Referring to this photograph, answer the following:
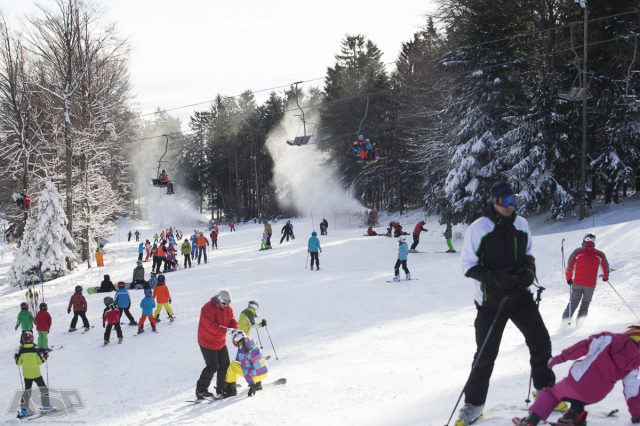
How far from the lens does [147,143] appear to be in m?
79.9

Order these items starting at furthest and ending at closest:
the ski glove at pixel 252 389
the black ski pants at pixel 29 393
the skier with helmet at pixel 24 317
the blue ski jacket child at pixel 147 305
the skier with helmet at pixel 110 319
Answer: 1. the blue ski jacket child at pixel 147 305
2. the skier with helmet at pixel 24 317
3. the skier with helmet at pixel 110 319
4. the black ski pants at pixel 29 393
5. the ski glove at pixel 252 389

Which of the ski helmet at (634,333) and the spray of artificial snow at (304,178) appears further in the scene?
the spray of artificial snow at (304,178)

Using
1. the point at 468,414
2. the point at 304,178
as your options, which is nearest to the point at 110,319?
the point at 468,414

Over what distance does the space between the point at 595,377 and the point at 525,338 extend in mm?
531

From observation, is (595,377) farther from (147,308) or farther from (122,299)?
(122,299)

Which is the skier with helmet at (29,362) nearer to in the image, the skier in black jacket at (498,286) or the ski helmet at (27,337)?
the ski helmet at (27,337)

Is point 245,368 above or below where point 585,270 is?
below

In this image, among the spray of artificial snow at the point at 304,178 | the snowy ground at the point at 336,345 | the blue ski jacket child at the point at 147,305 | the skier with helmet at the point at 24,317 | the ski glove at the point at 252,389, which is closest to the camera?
the snowy ground at the point at 336,345

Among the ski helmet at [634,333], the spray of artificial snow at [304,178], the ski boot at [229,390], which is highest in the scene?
→ the spray of artificial snow at [304,178]

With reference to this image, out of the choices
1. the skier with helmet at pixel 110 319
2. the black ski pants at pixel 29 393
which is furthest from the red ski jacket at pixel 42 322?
the black ski pants at pixel 29 393

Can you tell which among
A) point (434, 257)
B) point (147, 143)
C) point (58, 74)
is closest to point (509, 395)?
point (434, 257)

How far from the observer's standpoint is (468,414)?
12.4 feet

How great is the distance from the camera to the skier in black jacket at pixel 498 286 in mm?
3617

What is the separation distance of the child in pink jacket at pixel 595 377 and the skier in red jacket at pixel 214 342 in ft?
14.8
